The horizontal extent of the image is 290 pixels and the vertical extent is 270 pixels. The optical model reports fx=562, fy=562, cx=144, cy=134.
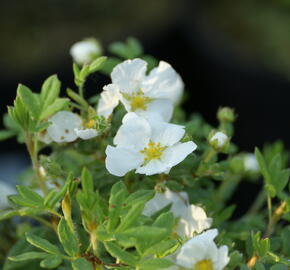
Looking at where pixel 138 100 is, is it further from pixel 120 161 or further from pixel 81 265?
pixel 81 265

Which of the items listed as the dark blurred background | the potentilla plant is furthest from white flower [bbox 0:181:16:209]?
the dark blurred background

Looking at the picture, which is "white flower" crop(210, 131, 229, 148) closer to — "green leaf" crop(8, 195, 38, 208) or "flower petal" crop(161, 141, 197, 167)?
"flower petal" crop(161, 141, 197, 167)

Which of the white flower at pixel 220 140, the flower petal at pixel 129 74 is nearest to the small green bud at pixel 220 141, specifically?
the white flower at pixel 220 140

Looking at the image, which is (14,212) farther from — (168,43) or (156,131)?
(168,43)

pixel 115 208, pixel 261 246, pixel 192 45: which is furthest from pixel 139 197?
pixel 192 45

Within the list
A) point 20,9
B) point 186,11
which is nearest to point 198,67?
point 186,11

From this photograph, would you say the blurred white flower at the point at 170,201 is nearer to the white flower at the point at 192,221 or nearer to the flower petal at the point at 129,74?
the white flower at the point at 192,221
